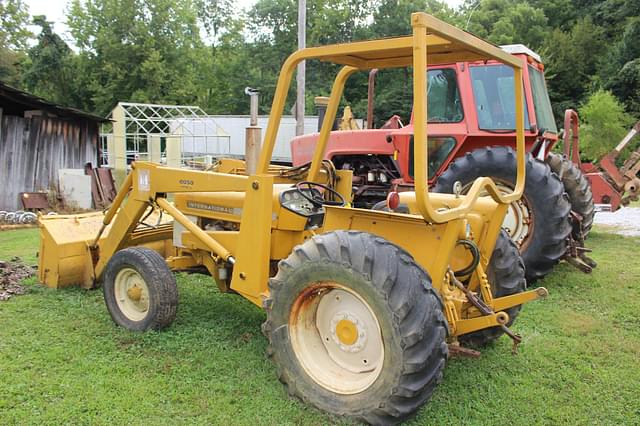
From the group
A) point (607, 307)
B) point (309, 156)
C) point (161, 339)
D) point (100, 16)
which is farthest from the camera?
point (100, 16)

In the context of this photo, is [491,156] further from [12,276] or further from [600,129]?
[600,129]

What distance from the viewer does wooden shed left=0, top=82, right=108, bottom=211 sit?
38.5 feet

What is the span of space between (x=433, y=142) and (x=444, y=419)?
159 inches

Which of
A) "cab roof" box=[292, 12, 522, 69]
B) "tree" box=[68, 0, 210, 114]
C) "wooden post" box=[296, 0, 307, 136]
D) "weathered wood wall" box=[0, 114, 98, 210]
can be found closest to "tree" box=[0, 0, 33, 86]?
"tree" box=[68, 0, 210, 114]

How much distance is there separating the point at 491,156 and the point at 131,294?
3.73 m

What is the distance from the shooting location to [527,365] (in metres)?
3.77

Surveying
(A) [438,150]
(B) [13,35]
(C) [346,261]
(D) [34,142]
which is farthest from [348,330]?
(B) [13,35]

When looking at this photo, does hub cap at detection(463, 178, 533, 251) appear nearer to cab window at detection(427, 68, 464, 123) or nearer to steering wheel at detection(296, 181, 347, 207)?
cab window at detection(427, 68, 464, 123)

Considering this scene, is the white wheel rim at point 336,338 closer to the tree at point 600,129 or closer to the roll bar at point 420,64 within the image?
the roll bar at point 420,64

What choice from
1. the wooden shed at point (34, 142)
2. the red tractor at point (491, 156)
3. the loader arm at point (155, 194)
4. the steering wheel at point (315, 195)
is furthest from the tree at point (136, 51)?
the steering wheel at point (315, 195)

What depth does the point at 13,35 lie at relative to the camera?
39.2 m

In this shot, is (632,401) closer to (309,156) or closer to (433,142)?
(433,142)

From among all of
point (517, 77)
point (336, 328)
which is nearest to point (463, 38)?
point (517, 77)

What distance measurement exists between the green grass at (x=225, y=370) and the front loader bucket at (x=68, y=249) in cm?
15
